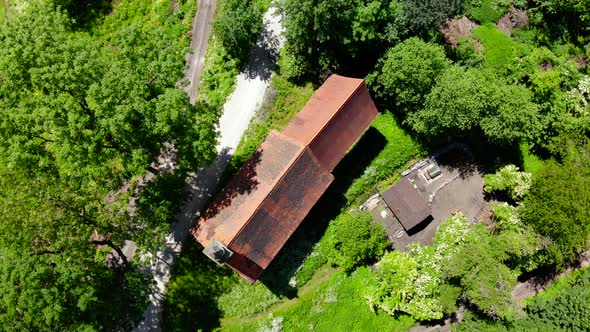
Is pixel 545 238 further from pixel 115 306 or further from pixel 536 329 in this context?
pixel 115 306

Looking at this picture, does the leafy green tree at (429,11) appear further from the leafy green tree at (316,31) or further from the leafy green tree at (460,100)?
the leafy green tree at (316,31)

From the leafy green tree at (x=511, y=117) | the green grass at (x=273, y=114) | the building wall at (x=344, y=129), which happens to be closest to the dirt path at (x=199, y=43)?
the green grass at (x=273, y=114)

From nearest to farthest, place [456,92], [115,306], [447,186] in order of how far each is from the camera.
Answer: [115,306] → [456,92] → [447,186]

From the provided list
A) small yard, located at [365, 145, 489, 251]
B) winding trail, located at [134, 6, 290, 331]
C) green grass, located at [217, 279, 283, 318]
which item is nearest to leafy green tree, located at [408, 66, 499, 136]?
small yard, located at [365, 145, 489, 251]

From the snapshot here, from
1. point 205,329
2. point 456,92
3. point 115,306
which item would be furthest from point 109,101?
point 456,92

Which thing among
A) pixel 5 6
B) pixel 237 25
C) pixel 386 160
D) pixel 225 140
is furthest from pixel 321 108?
pixel 5 6

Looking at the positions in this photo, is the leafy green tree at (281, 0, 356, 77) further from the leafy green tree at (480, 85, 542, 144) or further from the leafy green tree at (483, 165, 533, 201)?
the leafy green tree at (483, 165, 533, 201)
